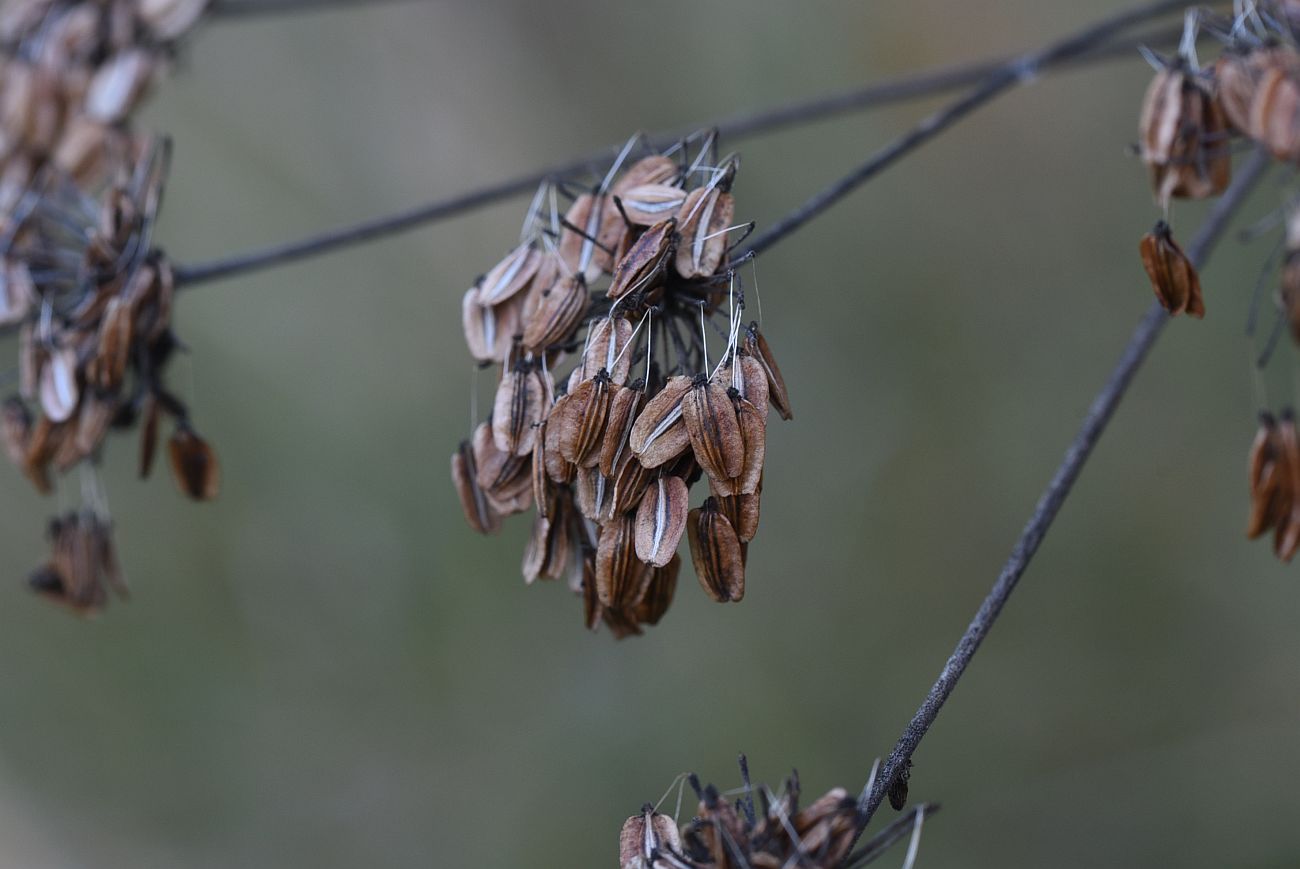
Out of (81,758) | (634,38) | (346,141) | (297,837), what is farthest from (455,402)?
(81,758)

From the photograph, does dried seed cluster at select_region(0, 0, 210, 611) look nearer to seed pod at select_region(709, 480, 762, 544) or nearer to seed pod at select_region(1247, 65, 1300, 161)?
seed pod at select_region(709, 480, 762, 544)

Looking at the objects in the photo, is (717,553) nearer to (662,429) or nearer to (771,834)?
(662,429)

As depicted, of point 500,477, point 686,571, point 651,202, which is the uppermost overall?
point 686,571

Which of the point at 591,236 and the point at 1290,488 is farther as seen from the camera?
the point at 1290,488

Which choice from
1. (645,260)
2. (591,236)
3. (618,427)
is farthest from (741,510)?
(591,236)

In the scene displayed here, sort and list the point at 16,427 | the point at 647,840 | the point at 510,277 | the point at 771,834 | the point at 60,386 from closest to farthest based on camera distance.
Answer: the point at 771,834 < the point at 647,840 < the point at 510,277 < the point at 60,386 < the point at 16,427

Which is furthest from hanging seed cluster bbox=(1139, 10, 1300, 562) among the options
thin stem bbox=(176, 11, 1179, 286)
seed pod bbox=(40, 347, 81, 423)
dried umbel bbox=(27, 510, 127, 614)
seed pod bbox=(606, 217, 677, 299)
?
dried umbel bbox=(27, 510, 127, 614)

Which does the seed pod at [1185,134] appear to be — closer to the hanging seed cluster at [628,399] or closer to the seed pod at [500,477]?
the hanging seed cluster at [628,399]
